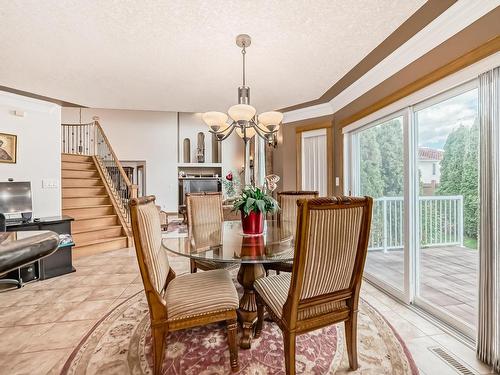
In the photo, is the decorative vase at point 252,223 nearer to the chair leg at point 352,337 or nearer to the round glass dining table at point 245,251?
the round glass dining table at point 245,251

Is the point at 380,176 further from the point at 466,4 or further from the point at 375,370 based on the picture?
the point at 375,370

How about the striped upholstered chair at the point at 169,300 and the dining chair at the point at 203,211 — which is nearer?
the striped upholstered chair at the point at 169,300

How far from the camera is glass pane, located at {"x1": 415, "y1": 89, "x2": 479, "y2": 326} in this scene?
2000 mm

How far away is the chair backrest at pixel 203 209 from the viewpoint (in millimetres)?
2877

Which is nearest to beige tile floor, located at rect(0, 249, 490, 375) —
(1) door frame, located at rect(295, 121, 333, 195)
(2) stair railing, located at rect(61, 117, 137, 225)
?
(1) door frame, located at rect(295, 121, 333, 195)

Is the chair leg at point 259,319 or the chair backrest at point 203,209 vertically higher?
the chair backrest at point 203,209

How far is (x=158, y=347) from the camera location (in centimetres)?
143

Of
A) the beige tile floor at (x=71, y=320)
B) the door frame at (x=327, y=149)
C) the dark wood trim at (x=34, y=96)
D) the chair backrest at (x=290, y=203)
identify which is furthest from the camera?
the door frame at (x=327, y=149)

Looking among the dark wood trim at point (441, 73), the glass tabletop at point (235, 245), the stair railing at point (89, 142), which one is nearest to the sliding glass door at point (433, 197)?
the dark wood trim at point (441, 73)

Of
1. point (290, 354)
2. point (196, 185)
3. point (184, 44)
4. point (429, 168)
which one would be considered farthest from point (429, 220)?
point (196, 185)

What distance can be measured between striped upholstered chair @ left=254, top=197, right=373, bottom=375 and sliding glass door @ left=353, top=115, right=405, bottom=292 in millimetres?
1481

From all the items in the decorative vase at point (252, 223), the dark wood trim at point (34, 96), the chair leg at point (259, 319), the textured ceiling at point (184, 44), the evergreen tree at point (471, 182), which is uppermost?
the dark wood trim at point (34, 96)

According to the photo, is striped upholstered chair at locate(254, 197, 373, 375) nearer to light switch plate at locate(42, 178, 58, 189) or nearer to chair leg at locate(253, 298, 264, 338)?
chair leg at locate(253, 298, 264, 338)

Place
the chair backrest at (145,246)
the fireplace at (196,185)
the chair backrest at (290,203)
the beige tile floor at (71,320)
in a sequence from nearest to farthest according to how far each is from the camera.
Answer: the chair backrest at (145,246), the beige tile floor at (71,320), the chair backrest at (290,203), the fireplace at (196,185)
